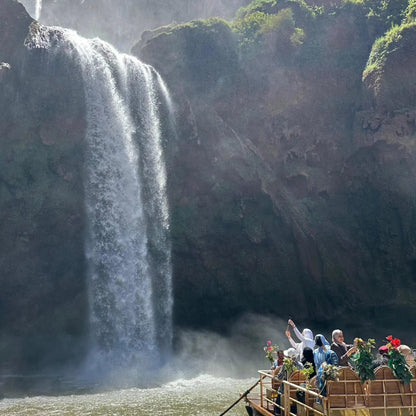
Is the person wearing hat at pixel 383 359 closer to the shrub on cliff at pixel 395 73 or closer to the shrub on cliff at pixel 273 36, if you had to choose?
the shrub on cliff at pixel 395 73

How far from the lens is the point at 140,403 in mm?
16125

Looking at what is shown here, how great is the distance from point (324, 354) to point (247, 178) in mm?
22834

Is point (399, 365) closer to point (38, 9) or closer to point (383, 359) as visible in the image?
point (383, 359)

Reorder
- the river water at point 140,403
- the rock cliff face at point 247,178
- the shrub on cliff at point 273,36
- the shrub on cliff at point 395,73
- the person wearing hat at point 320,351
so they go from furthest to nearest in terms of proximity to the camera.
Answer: the shrub on cliff at point 273,36
the shrub on cliff at point 395,73
the rock cliff face at point 247,178
the river water at point 140,403
the person wearing hat at point 320,351

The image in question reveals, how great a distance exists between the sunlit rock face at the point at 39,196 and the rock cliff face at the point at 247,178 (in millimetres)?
67

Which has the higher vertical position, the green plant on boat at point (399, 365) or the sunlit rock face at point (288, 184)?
the sunlit rock face at point (288, 184)

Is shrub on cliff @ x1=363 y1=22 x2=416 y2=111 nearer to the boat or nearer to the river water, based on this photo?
the river water

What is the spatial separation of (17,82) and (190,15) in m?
34.4

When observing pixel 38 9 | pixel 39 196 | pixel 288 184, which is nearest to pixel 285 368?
pixel 39 196

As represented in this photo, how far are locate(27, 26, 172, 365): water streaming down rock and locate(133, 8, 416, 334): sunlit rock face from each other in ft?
5.62

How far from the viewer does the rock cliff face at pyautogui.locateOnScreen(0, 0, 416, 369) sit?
92.9 feet

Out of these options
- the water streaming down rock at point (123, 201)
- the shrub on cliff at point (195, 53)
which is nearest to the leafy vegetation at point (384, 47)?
the shrub on cliff at point (195, 53)

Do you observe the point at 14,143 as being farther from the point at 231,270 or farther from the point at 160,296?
the point at 231,270

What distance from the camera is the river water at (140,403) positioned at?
49.2 feet
